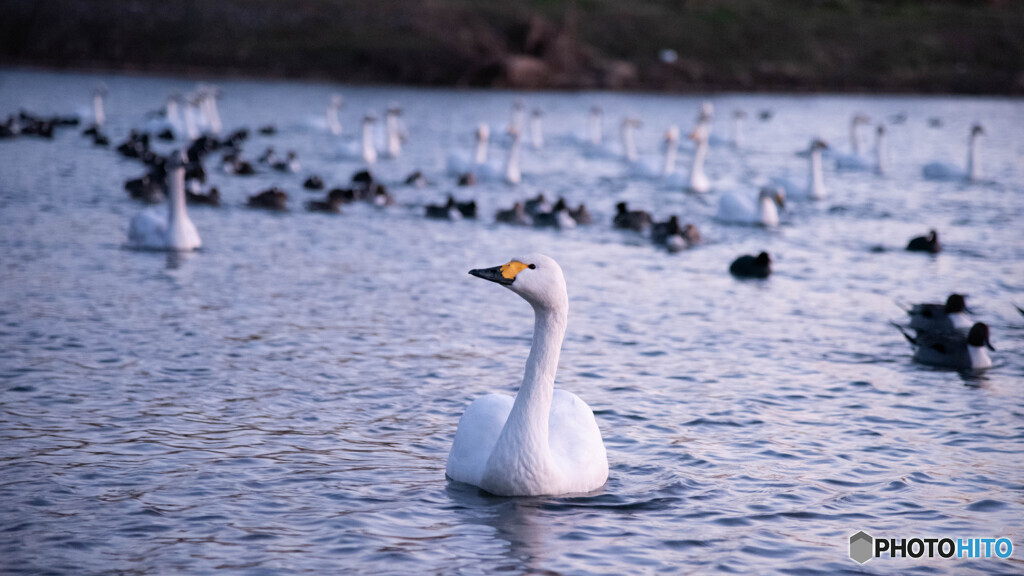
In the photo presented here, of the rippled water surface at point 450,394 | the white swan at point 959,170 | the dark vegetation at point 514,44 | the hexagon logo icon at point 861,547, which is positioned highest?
the dark vegetation at point 514,44

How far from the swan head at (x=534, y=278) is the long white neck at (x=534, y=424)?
0.12m

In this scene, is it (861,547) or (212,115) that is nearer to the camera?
(861,547)

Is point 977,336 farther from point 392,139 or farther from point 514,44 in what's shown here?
point 514,44

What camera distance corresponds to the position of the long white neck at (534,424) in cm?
847

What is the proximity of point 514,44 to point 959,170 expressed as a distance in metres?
50.7

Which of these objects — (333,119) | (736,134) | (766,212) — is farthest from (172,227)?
(736,134)

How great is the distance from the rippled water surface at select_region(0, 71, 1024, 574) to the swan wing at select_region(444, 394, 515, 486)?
0.55ft

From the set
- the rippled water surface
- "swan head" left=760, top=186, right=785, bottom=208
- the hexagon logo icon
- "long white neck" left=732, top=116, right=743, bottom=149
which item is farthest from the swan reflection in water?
"long white neck" left=732, top=116, right=743, bottom=149

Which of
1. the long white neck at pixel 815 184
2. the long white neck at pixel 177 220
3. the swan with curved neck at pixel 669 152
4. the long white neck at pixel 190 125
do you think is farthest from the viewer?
the long white neck at pixel 190 125

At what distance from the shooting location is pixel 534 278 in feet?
27.1

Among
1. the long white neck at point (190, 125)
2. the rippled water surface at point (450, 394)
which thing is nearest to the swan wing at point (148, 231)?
the rippled water surface at point (450, 394)

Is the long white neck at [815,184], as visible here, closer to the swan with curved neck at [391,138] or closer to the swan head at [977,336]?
the swan with curved neck at [391,138]

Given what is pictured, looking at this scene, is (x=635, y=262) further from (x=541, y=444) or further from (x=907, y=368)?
(x=541, y=444)

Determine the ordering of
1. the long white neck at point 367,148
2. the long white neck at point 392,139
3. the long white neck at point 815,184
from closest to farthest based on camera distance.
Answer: the long white neck at point 815,184 → the long white neck at point 367,148 → the long white neck at point 392,139
